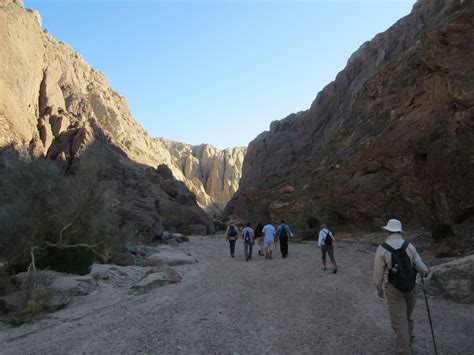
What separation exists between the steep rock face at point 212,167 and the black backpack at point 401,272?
123703mm

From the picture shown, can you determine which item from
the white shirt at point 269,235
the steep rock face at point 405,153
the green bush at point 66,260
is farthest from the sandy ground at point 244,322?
the steep rock face at point 405,153

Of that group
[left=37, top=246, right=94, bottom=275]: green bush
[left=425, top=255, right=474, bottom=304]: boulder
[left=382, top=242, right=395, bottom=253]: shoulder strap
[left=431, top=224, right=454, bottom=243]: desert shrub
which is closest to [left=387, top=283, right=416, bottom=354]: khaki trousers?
[left=382, top=242, right=395, bottom=253]: shoulder strap

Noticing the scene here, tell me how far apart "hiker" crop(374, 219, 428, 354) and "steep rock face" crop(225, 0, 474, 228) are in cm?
1477

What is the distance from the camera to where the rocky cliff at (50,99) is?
46.2m

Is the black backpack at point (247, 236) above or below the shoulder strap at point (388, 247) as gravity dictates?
above

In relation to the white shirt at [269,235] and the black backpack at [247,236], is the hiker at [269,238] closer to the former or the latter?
the white shirt at [269,235]

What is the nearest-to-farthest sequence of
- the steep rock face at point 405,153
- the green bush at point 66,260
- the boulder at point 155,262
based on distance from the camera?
the green bush at point 66,260
the boulder at point 155,262
the steep rock face at point 405,153

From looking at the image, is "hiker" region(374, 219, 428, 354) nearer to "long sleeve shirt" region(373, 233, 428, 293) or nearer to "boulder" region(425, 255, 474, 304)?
"long sleeve shirt" region(373, 233, 428, 293)

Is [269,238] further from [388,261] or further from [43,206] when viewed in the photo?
[388,261]

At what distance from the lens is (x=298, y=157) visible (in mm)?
68375

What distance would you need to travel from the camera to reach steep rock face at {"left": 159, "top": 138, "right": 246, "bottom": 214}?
139 metres

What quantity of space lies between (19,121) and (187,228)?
880 inches

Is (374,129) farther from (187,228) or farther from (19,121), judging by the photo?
(19,121)

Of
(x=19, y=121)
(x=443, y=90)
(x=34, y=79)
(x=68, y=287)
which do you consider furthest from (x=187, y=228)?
(x=68, y=287)
